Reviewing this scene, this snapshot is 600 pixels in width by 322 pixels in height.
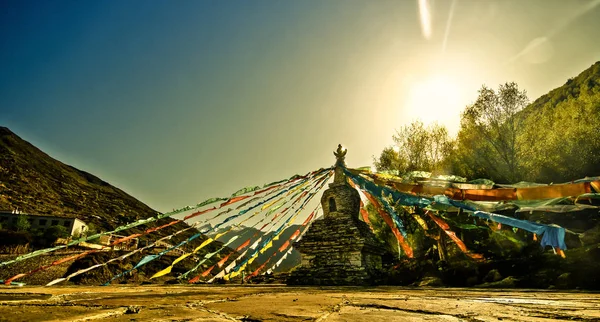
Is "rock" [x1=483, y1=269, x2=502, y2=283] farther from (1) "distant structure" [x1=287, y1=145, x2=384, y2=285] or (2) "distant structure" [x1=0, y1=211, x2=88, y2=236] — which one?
(2) "distant structure" [x1=0, y1=211, x2=88, y2=236]

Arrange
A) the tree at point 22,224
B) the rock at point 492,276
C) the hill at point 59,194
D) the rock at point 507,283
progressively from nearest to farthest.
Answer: the rock at point 507,283, the rock at point 492,276, the tree at point 22,224, the hill at point 59,194

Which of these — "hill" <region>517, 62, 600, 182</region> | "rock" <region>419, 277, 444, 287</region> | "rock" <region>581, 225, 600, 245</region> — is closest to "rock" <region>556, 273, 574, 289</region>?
"rock" <region>581, 225, 600, 245</region>

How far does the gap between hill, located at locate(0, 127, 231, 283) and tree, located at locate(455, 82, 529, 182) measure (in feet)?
139

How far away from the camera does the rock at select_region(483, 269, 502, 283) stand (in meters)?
12.2

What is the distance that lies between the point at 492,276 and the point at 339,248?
6726 millimetres

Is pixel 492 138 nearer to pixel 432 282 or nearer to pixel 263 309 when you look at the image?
pixel 432 282

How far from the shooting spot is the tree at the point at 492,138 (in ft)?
68.3

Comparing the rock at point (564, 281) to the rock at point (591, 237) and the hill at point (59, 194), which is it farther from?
the hill at point (59, 194)

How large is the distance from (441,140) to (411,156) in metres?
3.02

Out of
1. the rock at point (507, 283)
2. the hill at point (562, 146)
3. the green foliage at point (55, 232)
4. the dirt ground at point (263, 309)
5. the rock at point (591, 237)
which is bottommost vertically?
the rock at point (507, 283)

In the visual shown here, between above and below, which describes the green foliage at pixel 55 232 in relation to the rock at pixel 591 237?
above

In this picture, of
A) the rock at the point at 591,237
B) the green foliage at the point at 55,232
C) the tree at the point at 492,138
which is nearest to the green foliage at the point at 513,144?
the tree at the point at 492,138

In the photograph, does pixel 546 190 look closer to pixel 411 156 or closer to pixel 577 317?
pixel 577 317

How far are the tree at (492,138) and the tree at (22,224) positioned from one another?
5216 centimetres
